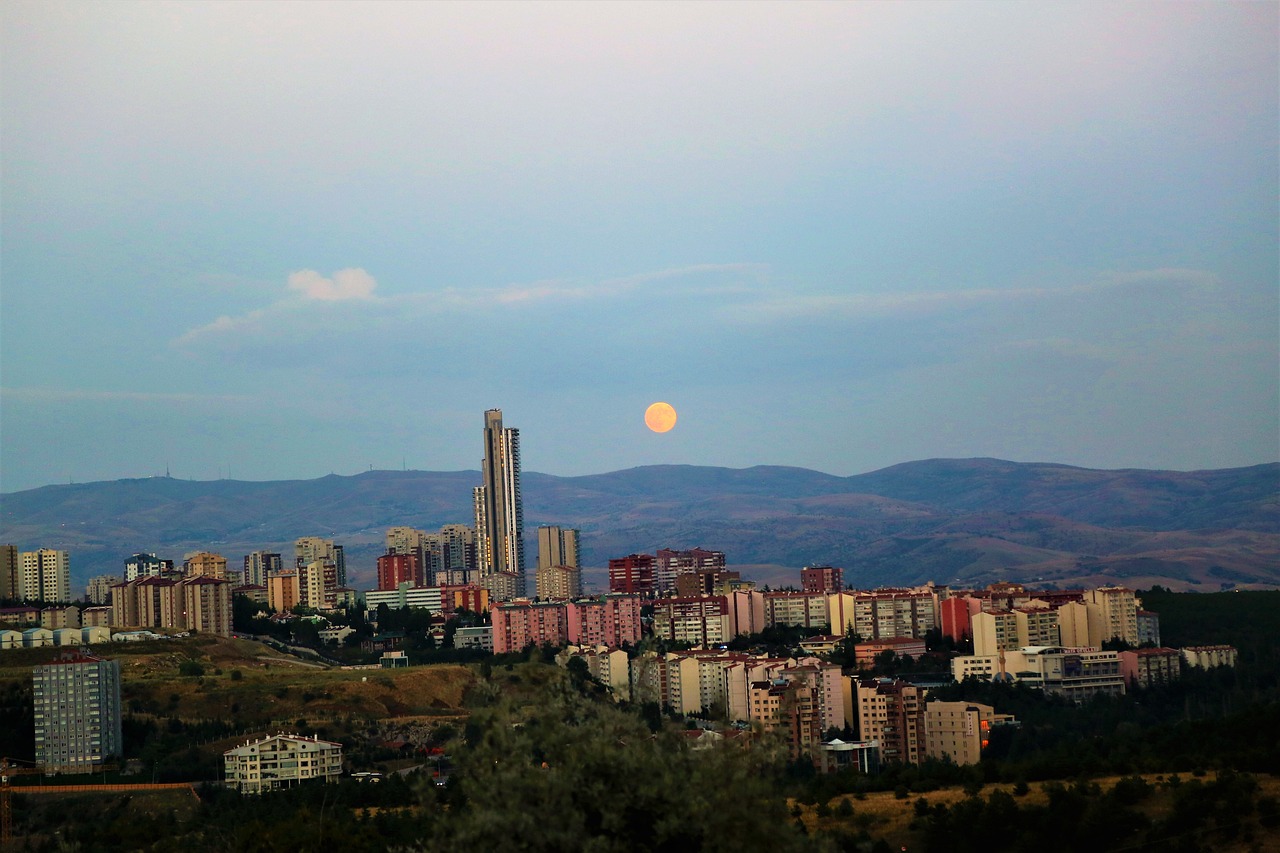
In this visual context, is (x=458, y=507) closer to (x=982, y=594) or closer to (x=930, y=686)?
(x=982, y=594)

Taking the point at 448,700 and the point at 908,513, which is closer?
the point at 448,700

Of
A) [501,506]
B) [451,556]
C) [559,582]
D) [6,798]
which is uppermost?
[501,506]

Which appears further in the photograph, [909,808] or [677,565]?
[677,565]

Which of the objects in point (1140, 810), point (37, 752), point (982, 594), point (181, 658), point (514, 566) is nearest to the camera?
point (1140, 810)

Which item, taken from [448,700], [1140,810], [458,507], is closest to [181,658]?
[448,700]

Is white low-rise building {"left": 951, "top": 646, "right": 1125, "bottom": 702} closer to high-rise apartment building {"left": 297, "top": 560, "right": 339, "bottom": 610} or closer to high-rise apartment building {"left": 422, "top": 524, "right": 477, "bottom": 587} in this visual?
high-rise apartment building {"left": 297, "top": 560, "right": 339, "bottom": 610}

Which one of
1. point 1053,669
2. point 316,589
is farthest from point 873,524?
point 1053,669

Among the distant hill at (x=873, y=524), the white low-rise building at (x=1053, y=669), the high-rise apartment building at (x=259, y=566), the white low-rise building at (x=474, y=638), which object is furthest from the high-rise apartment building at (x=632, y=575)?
the distant hill at (x=873, y=524)

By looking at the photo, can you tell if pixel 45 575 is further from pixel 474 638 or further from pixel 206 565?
pixel 474 638
